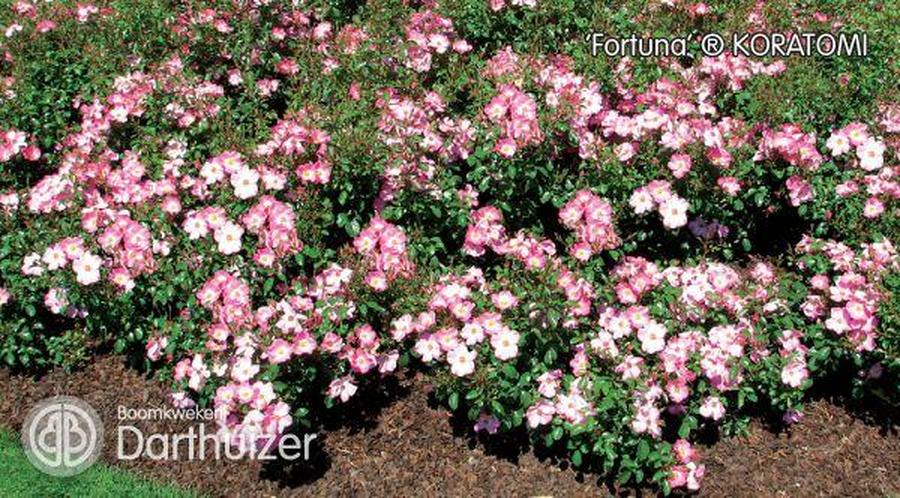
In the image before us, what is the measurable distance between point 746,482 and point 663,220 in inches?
49.9

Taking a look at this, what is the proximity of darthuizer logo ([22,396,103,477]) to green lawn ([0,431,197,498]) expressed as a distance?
0.05 metres

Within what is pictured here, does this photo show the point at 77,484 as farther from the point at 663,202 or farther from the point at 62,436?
the point at 663,202

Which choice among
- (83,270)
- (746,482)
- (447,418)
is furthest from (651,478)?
(83,270)

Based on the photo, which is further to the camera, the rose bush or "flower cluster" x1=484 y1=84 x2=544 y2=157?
"flower cluster" x1=484 y1=84 x2=544 y2=157

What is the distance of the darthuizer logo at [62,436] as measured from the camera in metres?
4.04

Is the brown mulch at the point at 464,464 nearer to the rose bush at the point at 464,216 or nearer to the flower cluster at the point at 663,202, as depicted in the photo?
the rose bush at the point at 464,216

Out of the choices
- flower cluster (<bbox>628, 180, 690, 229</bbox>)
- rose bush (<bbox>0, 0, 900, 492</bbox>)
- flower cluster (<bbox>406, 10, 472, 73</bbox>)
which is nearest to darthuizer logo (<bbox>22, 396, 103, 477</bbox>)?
rose bush (<bbox>0, 0, 900, 492</bbox>)

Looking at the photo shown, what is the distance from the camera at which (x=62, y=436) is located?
4160 mm

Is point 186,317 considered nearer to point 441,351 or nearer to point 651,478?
point 441,351

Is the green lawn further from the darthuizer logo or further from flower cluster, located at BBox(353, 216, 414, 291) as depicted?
flower cluster, located at BBox(353, 216, 414, 291)

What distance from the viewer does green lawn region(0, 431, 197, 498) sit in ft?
12.6

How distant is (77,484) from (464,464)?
68.4 inches

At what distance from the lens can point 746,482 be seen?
3.78 meters

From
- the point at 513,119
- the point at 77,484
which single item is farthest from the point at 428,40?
the point at 77,484
